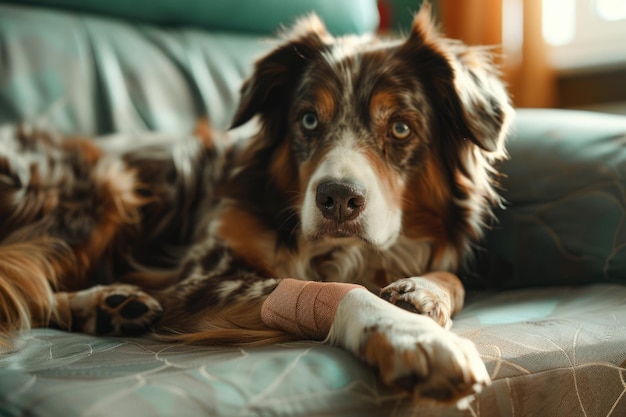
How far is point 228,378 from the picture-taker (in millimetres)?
1010

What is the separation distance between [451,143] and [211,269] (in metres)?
0.79

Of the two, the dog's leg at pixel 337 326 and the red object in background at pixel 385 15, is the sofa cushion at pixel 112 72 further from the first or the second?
the red object in background at pixel 385 15

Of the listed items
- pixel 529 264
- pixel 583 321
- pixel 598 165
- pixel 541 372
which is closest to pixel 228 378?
pixel 541 372

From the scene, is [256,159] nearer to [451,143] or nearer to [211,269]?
[211,269]

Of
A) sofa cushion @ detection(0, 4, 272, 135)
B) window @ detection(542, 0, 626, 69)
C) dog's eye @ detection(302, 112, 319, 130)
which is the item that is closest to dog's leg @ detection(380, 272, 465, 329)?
dog's eye @ detection(302, 112, 319, 130)

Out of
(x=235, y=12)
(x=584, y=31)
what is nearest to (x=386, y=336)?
(x=235, y=12)

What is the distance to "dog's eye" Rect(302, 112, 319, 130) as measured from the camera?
→ 1.82m

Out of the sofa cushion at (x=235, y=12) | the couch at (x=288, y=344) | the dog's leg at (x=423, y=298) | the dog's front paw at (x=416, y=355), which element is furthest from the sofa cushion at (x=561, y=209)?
the sofa cushion at (x=235, y=12)

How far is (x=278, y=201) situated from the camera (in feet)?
6.33

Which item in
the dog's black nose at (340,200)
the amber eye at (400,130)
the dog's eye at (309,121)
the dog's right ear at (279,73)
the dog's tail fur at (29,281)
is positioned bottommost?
the dog's tail fur at (29,281)

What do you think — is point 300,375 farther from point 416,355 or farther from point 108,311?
point 108,311

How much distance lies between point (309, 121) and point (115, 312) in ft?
2.42

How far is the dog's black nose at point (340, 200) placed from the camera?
A: 1.52 metres

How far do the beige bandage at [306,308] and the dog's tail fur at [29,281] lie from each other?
24.3 inches
